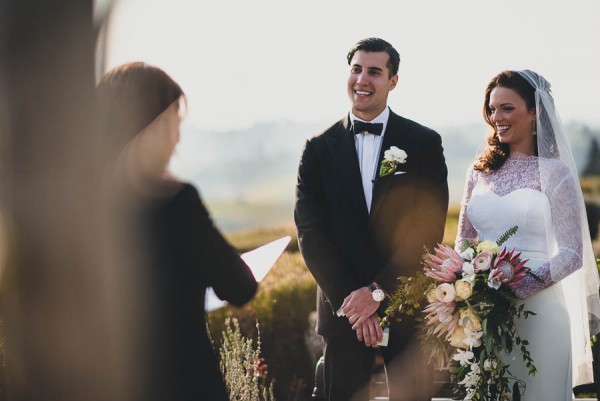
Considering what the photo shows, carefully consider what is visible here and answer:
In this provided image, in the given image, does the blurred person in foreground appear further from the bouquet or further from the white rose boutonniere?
the white rose boutonniere

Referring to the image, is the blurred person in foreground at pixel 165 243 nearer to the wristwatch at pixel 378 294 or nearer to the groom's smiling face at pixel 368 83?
the wristwatch at pixel 378 294

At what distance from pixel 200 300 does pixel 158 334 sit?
17 cm

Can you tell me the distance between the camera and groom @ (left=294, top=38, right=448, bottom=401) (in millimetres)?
4055

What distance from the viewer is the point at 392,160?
13.3 feet

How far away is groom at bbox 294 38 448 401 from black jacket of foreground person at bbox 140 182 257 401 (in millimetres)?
1822

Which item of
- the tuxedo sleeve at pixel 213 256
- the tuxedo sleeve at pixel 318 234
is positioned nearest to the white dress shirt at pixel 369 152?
the tuxedo sleeve at pixel 318 234

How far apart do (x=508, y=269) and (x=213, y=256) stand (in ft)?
6.86

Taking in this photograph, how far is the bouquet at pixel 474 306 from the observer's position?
374 centimetres

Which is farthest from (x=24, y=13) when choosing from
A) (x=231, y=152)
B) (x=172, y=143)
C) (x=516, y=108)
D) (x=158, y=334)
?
(x=231, y=152)

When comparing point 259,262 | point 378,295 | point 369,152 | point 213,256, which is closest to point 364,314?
point 378,295

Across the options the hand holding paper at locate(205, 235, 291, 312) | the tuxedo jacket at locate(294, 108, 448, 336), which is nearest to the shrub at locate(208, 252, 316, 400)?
the tuxedo jacket at locate(294, 108, 448, 336)

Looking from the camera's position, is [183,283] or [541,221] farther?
[541,221]

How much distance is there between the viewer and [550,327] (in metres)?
4.05

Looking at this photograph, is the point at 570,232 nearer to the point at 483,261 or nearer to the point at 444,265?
the point at 483,261
